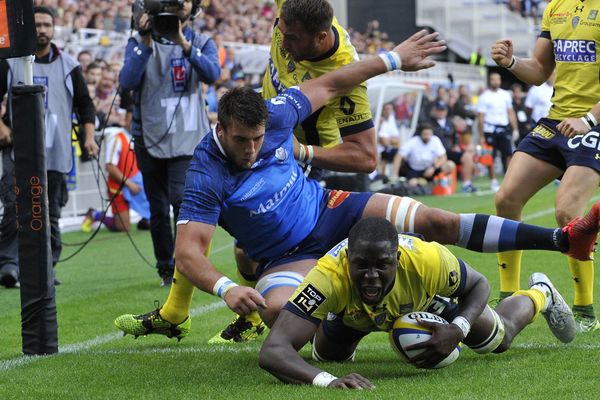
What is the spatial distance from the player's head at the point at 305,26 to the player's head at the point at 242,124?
0.93 meters

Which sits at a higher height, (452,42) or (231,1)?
(231,1)

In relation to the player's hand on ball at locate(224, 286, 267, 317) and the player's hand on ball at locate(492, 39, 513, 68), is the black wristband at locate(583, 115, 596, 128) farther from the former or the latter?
the player's hand on ball at locate(224, 286, 267, 317)

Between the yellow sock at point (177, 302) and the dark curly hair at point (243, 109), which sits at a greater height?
the dark curly hair at point (243, 109)

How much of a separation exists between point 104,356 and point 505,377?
2370 mm

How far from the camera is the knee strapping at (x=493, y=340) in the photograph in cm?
583

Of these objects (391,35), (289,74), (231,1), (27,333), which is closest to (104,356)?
(27,333)

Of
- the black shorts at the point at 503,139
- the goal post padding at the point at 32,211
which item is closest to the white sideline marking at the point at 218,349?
the goal post padding at the point at 32,211

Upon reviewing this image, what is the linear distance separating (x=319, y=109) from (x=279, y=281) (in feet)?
4.77

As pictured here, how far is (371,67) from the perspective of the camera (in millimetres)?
6660

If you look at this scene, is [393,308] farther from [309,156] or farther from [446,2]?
[446,2]

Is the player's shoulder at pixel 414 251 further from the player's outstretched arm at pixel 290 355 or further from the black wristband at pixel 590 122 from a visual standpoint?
the black wristband at pixel 590 122

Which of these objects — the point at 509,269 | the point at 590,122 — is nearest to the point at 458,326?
the point at 509,269

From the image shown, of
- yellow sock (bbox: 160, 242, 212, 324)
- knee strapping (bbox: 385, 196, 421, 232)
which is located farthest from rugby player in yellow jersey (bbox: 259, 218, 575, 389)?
yellow sock (bbox: 160, 242, 212, 324)

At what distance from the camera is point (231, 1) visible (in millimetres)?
29531
